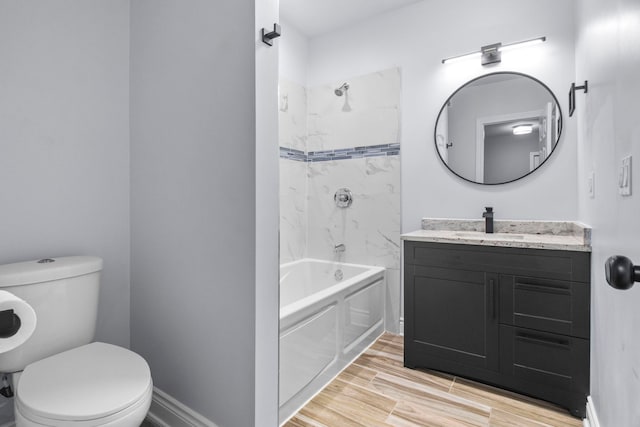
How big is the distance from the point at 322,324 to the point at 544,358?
119 centimetres

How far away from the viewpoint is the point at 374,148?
113 inches

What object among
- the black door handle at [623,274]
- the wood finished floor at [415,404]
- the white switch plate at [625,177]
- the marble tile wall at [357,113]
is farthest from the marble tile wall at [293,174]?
the black door handle at [623,274]

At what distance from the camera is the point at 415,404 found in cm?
182

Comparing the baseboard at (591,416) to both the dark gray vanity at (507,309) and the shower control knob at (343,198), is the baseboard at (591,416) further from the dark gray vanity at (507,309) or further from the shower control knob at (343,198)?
the shower control knob at (343,198)

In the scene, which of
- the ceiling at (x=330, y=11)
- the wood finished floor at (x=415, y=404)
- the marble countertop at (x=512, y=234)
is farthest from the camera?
the ceiling at (x=330, y=11)

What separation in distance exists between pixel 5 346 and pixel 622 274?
1.64m

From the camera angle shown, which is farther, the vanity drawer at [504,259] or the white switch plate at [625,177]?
the vanity drawer at [504,259]

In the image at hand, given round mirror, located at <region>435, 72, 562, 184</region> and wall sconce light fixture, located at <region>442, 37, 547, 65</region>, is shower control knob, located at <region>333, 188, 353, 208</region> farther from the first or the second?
wall sconce light fixture, located at <region>442, 37, 547, 65</region>

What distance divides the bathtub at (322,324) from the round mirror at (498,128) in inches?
42.8

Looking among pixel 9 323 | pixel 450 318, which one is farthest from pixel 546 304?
pixel 9 323

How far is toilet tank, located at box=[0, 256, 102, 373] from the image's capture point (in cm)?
130

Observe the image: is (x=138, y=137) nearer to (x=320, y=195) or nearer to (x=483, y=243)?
(x=320, y=195)

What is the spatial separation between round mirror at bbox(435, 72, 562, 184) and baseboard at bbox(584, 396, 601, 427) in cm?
136

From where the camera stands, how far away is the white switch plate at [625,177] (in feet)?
3.09
